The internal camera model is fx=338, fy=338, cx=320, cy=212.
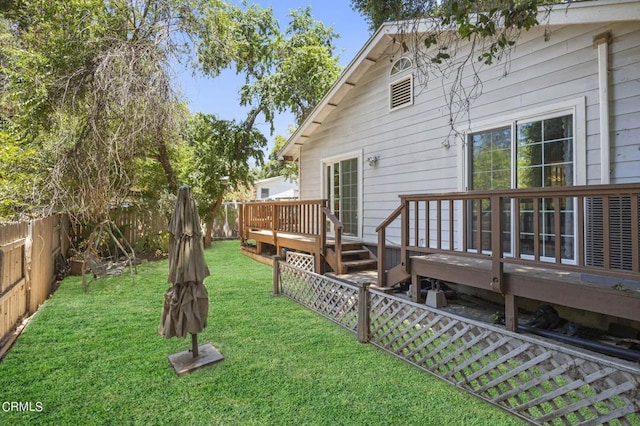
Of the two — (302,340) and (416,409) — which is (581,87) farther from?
(302,340)

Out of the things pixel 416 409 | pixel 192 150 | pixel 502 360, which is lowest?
pixel 416 409

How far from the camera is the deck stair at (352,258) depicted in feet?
21.6

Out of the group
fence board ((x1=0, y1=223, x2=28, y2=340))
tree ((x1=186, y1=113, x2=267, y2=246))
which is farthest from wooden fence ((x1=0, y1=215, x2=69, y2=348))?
tree ((x1=186, y1=113, x2=267, y2=246))

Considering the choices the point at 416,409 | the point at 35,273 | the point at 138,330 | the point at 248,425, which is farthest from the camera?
the point at 35,273

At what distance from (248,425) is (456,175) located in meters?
4.88

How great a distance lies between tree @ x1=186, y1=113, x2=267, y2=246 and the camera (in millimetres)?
13078

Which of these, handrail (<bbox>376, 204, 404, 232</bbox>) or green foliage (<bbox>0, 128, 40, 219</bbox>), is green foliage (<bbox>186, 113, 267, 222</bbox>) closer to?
green foliage (<bbox>0, 128, 40, 219</bbox>)

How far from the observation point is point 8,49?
7.16 metres

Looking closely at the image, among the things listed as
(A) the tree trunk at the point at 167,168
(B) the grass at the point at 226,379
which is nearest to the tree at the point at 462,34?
(B) the grass at the point at 226,379

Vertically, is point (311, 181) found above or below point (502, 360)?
above

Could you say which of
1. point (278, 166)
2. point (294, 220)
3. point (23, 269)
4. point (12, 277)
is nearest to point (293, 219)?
point (294, 220)


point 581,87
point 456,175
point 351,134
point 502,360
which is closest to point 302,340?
point 502,360

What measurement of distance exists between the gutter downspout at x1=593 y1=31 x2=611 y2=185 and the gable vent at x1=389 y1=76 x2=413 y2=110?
3.05 meters

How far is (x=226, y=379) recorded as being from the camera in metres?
3.24
